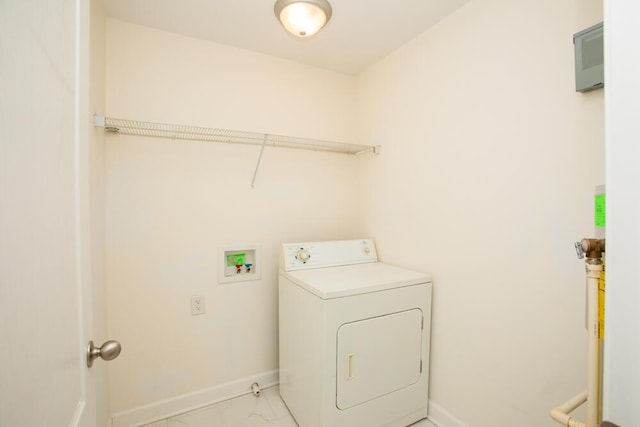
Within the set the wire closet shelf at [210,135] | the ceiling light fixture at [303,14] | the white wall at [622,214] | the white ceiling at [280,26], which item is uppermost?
the white ceiling at [280,26]

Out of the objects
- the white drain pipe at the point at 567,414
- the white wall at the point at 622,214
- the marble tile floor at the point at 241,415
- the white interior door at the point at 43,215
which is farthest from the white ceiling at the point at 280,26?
the marble tile floor at the point at 241,415

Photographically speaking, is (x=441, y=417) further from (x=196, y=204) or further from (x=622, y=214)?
(x=196, y=204)

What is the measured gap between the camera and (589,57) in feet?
3.59

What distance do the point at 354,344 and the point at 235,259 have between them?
1.05 m

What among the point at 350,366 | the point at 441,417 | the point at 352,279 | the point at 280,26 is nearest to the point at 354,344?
the point at 350,366

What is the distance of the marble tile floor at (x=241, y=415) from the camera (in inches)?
70.4

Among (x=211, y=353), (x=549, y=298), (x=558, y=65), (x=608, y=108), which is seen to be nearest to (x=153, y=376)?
(x=211, y=353)

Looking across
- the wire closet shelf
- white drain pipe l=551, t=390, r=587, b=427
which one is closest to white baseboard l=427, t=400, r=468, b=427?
white drain pipe l=551, t=390, r=587, b=427

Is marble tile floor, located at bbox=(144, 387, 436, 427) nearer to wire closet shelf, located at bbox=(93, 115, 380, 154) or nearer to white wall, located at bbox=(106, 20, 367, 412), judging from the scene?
white wall, located at bbox=(106, 20, 367, 412)

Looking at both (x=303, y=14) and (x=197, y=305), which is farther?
(x=197, y=305)

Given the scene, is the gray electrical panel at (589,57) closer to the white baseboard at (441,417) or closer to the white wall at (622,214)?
the white wall at (622,214)

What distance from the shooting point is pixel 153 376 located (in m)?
1.82

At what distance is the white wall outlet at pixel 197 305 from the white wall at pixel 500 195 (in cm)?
145

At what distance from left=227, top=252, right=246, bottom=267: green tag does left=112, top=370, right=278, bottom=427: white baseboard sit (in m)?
0.85
